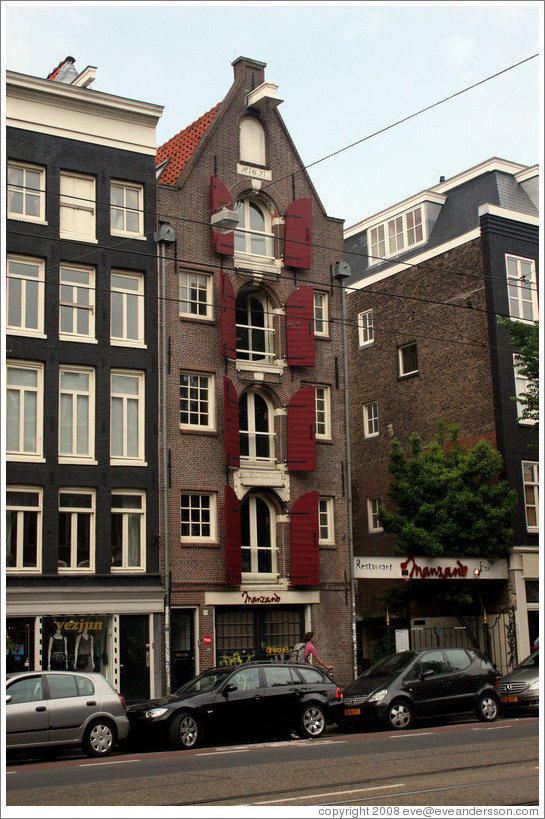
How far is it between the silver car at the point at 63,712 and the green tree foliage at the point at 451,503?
15.6 metres

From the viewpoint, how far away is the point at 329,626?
31500 mm

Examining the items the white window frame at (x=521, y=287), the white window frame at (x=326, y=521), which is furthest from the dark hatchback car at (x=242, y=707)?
the white window frame at (x=521, y=287)

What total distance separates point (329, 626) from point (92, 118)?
629 inches

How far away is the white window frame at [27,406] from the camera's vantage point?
1073 inches

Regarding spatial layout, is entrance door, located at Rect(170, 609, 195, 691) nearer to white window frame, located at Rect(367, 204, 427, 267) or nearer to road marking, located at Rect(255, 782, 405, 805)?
road marking, located at Rect(255, 782, 405, 805)

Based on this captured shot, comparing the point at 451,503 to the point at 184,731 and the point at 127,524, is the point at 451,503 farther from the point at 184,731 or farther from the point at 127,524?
the point at 184,731

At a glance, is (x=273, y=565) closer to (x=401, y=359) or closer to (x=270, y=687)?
(x=270, y=687)

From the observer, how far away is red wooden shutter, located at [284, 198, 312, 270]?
32844 mm

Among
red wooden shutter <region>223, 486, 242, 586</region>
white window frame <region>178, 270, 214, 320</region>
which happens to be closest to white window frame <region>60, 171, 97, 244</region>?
white window frame <region>178, 270, 214, 320</region>

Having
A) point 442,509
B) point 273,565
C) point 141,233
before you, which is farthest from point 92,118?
point 442,509

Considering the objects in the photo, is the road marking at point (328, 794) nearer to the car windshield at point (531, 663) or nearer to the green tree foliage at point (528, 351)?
the car windshield at point (531, 663)

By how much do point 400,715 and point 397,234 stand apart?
80.9 ft

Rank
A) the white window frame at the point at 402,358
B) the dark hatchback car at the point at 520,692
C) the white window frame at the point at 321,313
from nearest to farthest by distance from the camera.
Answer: the dark hatchback car at the point at 520,692 → the white window frame at the point at 321,313 → the white window frame at the point at 402,358

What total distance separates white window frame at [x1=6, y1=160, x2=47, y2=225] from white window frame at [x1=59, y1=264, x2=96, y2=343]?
4.88 feet
